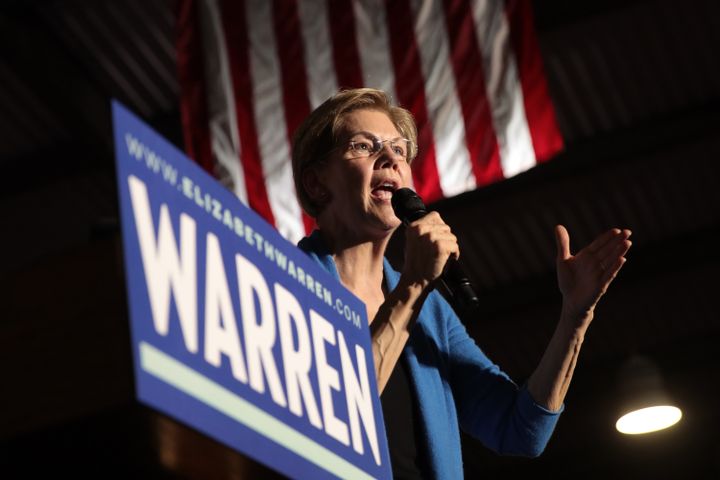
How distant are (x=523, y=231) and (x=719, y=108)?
4.32ft

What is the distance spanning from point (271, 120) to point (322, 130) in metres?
2.41

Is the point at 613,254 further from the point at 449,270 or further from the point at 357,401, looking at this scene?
the point at 357,401

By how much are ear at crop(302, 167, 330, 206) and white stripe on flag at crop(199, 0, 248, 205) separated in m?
2.28

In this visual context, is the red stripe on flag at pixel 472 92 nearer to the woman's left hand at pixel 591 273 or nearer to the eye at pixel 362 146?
the eye at pixel 362 146

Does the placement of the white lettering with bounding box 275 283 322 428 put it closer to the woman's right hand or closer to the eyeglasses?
the woman's right hand

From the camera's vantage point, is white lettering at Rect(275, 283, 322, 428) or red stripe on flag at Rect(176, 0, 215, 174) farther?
red stripe on flag at Rect(176, 0, 215, 174)


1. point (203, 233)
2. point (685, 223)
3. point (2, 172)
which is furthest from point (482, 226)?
point (203, 233)

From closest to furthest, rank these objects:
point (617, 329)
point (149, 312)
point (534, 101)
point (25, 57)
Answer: point (149, 312), point (534, 101), point (25, 57), point (617, 329)

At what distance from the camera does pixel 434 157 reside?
4.41m

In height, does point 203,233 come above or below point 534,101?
below

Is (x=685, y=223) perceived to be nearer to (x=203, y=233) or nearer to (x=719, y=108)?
(x=719, y=108)

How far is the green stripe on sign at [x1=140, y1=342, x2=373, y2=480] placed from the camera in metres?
0.93

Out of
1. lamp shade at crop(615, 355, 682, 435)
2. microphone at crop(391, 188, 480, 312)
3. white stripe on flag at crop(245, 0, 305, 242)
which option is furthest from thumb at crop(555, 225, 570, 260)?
lamp shade at crop(615, 355, 682, 435)

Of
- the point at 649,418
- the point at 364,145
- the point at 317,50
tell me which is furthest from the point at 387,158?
the point at 649,418
